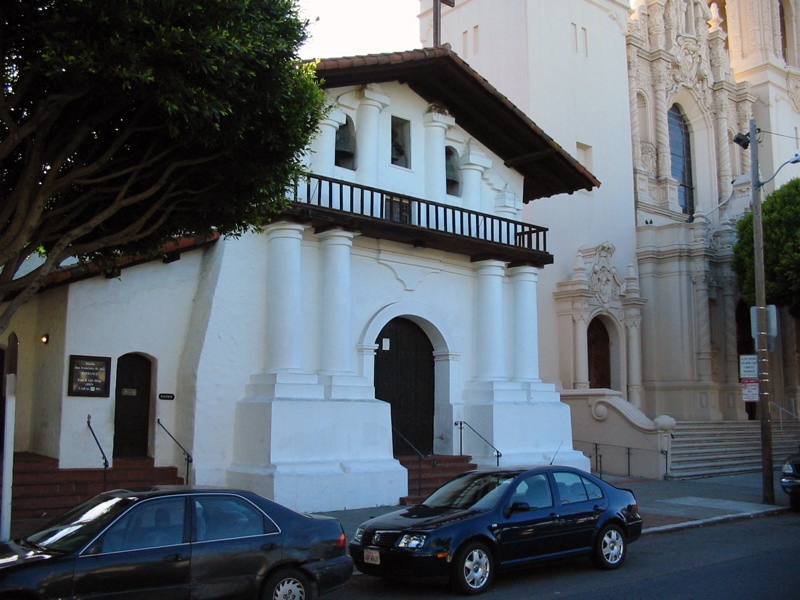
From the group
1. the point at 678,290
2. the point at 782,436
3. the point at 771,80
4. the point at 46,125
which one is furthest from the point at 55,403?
the point at 771,80

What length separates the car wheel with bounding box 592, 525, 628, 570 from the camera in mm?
10461

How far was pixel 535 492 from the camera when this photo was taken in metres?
10.2

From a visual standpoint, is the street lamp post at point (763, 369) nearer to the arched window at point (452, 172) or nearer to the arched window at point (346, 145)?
the arched window at point (452, 172)

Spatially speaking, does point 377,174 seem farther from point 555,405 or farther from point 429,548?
point 429,548

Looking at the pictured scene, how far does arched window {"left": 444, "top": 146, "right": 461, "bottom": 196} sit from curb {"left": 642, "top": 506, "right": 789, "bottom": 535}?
9.37 m

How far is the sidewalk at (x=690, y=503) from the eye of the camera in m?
14.2

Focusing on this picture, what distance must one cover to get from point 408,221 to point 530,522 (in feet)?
30.3

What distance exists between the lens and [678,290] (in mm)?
28656

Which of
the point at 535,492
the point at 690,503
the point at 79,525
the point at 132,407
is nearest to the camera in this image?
the point at 79,525

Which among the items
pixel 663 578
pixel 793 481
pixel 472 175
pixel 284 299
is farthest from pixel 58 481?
pixel 793 481

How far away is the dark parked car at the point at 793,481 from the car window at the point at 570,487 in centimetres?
724

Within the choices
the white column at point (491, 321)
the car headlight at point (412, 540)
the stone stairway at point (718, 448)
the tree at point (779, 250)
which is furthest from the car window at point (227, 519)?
the tree at point (779, 250)

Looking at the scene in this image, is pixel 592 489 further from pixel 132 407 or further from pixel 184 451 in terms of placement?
pixel 132 407

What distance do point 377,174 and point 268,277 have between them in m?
3.80
